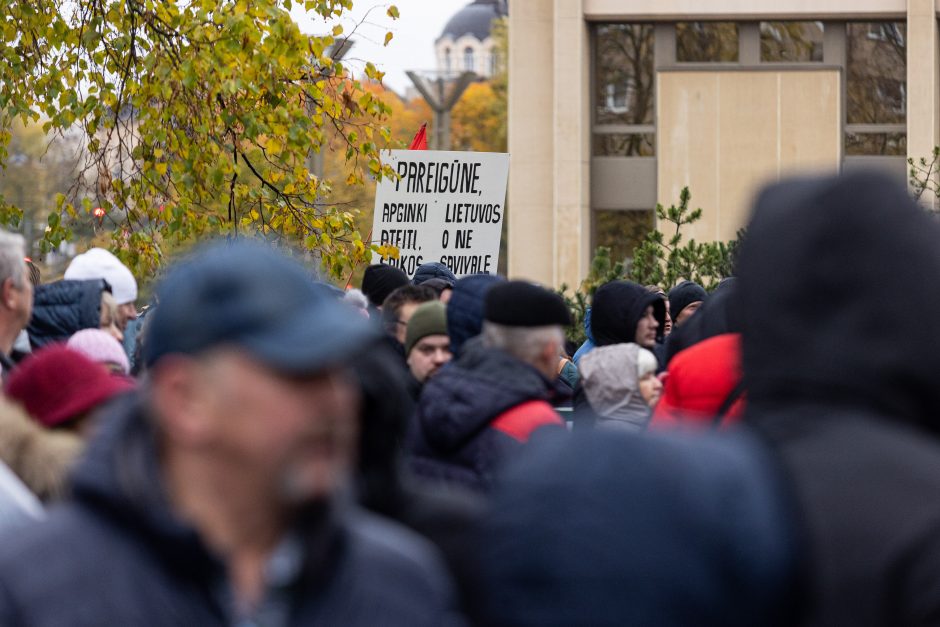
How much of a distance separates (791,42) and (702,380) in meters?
27.4

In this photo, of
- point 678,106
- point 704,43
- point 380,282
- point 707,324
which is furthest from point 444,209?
point 704,43

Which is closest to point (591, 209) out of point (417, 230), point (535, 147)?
point (535, 147)

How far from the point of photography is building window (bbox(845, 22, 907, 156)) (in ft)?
98.1

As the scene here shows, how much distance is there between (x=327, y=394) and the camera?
185 cm

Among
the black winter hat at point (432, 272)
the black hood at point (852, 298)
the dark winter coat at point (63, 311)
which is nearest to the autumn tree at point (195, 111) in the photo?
the black winter hat at point (432, 272)

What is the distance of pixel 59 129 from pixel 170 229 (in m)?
0.83

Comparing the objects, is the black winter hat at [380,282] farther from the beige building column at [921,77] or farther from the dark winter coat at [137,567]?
the beige building column at [921,77]

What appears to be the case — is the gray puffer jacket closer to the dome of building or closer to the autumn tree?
the autumn tree

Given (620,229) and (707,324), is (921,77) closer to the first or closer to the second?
(620,229)

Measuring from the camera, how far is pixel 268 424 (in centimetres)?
181

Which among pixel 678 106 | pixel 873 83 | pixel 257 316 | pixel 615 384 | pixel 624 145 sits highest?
pixel 873 83

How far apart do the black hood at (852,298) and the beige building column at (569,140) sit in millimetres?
27561

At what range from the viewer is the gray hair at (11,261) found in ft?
15.2

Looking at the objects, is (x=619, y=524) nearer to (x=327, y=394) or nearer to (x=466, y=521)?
(x=327, y=394)
